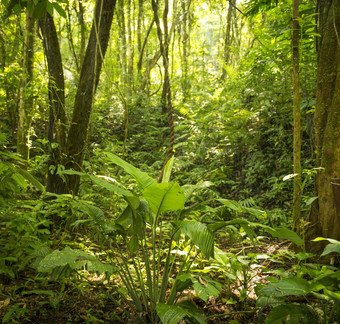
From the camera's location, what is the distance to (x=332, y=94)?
3.07 metres

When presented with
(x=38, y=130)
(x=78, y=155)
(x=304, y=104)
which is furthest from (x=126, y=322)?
(x=38, y=130)

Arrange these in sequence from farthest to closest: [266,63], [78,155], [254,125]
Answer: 1. [254,125]
2. [266,63]
3. [78,155]

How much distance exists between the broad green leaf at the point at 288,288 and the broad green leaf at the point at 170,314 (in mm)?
517

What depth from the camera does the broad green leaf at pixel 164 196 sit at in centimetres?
165

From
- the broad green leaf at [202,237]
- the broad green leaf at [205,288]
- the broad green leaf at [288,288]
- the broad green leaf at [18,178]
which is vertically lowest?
the broad green leaf at [205,288]

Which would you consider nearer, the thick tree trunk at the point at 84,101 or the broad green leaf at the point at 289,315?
the broad green leaf at the point at 289,315

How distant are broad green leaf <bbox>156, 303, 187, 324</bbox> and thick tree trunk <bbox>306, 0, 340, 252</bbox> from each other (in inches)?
72.9

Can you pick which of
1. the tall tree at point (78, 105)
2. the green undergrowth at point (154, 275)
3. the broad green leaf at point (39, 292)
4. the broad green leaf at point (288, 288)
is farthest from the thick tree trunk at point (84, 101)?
the broad green leaf at point (288, 288)

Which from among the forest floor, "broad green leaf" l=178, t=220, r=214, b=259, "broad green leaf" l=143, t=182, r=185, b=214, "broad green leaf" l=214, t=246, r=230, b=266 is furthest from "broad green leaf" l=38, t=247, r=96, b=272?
"broad green leaf" l=214, t=246, r=230, b=266

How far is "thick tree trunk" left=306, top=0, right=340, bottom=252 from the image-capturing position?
288 centimetres

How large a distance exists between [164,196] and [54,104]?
3.00 meters

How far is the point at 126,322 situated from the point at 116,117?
754 centimetres

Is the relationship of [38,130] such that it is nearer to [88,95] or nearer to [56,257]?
[88,95]

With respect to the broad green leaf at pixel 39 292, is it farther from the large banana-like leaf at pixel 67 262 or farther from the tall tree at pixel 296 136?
the tall tree at pixel 296 136
